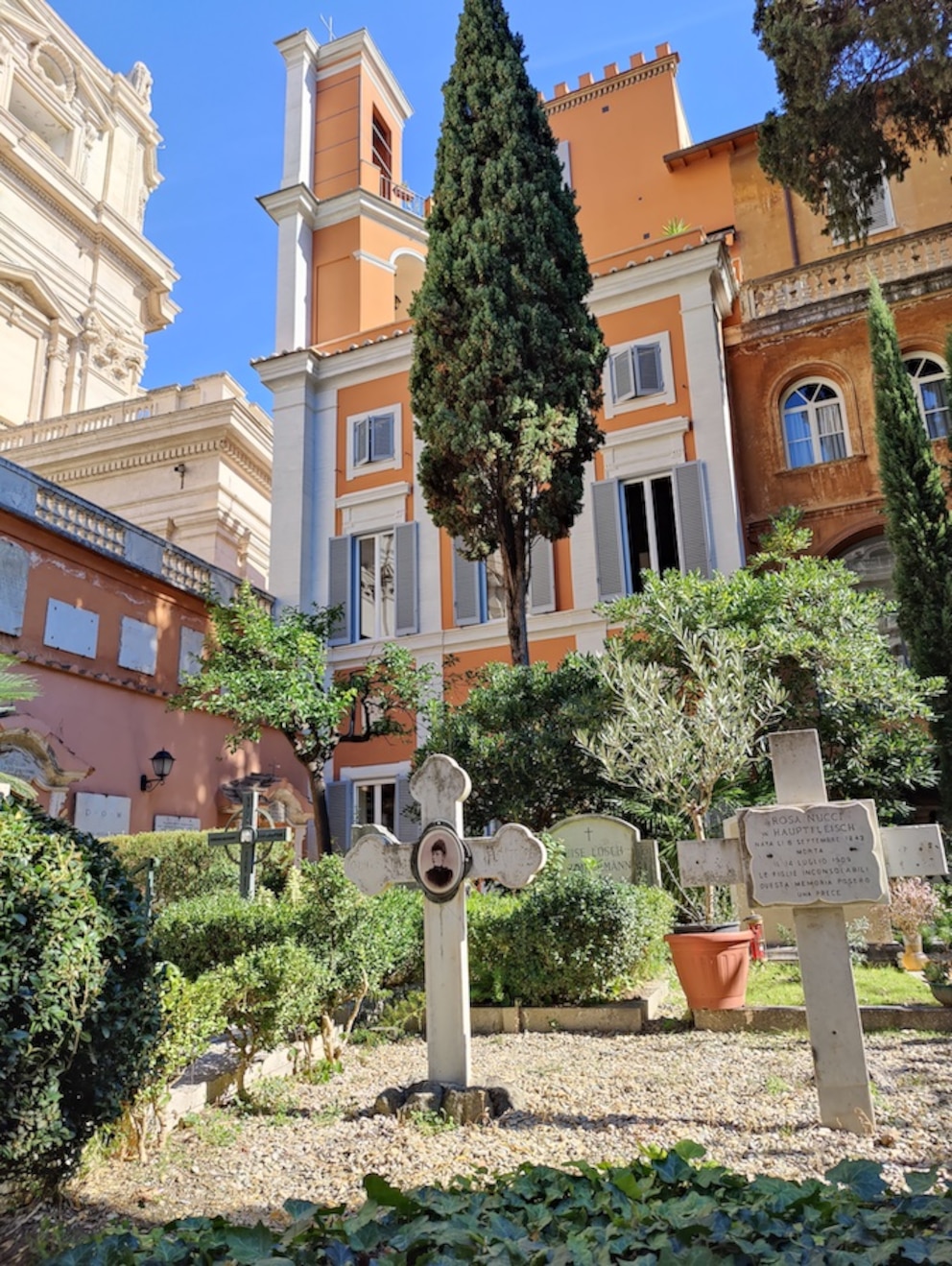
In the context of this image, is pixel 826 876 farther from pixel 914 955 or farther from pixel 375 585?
pixel 375 585

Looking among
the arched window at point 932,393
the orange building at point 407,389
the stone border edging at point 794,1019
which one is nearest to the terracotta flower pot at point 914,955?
the stone border edging at point 794,1019

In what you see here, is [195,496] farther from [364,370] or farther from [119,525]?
[119,525]

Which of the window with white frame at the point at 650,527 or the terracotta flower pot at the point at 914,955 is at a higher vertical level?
the window with white frame at the point at 650,527

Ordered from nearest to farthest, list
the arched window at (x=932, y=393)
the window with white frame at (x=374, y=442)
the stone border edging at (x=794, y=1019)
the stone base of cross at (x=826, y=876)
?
the stone base of cross at (x=826, y=876)
the stone border edging at (x=794, y=1019)
the arched window at (x=932, y=393)
the window with white frame at (x=374, y=442)

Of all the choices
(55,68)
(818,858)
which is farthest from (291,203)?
(818,858)

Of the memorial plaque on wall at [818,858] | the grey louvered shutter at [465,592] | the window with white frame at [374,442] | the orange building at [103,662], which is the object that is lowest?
the memorial plaque on wall at [818,858]

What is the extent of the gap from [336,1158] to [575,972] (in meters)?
3.54

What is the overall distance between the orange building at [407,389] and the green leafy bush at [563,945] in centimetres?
967

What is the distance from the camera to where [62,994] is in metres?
3.36

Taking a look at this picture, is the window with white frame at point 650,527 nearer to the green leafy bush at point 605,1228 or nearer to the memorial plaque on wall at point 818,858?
the memorial plaque on wall at point 818,858

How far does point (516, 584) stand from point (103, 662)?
22.5 ft

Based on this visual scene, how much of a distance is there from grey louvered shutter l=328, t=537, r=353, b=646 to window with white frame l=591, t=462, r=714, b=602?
5.48m

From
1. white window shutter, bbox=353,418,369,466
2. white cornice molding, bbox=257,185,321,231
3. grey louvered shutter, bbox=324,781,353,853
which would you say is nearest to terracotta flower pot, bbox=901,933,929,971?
grey louvered shutter, bbox=324,781,353,853

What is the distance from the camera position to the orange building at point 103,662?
44.0 ft
